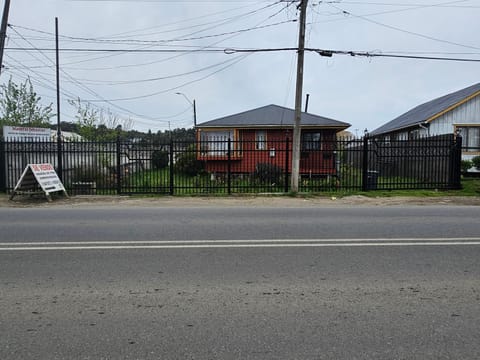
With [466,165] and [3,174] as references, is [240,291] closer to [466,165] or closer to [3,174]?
[3,174]

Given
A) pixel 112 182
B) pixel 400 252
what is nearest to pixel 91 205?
pixel 112 182

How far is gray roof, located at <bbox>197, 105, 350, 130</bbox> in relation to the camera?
22.3 meters

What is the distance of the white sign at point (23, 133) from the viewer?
1537 cm

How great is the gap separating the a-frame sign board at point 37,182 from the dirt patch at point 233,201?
0.91ft

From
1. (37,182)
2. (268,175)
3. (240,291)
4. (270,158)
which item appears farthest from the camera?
(270,158)

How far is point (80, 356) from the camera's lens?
3008 mm

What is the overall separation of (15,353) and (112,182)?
12.9 m

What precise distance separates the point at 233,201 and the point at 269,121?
11335mm

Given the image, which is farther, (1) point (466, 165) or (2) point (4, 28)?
(1) point (466, 165)

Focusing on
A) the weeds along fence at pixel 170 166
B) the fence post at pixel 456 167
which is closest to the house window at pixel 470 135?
the weeds along fence at pixel 170 166

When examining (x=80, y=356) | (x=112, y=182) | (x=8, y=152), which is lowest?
(x=80, y=356)

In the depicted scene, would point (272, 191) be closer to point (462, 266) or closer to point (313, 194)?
point (313, 194)

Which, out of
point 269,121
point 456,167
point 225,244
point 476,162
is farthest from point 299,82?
point 476,162

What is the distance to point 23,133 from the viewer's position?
637 inches
